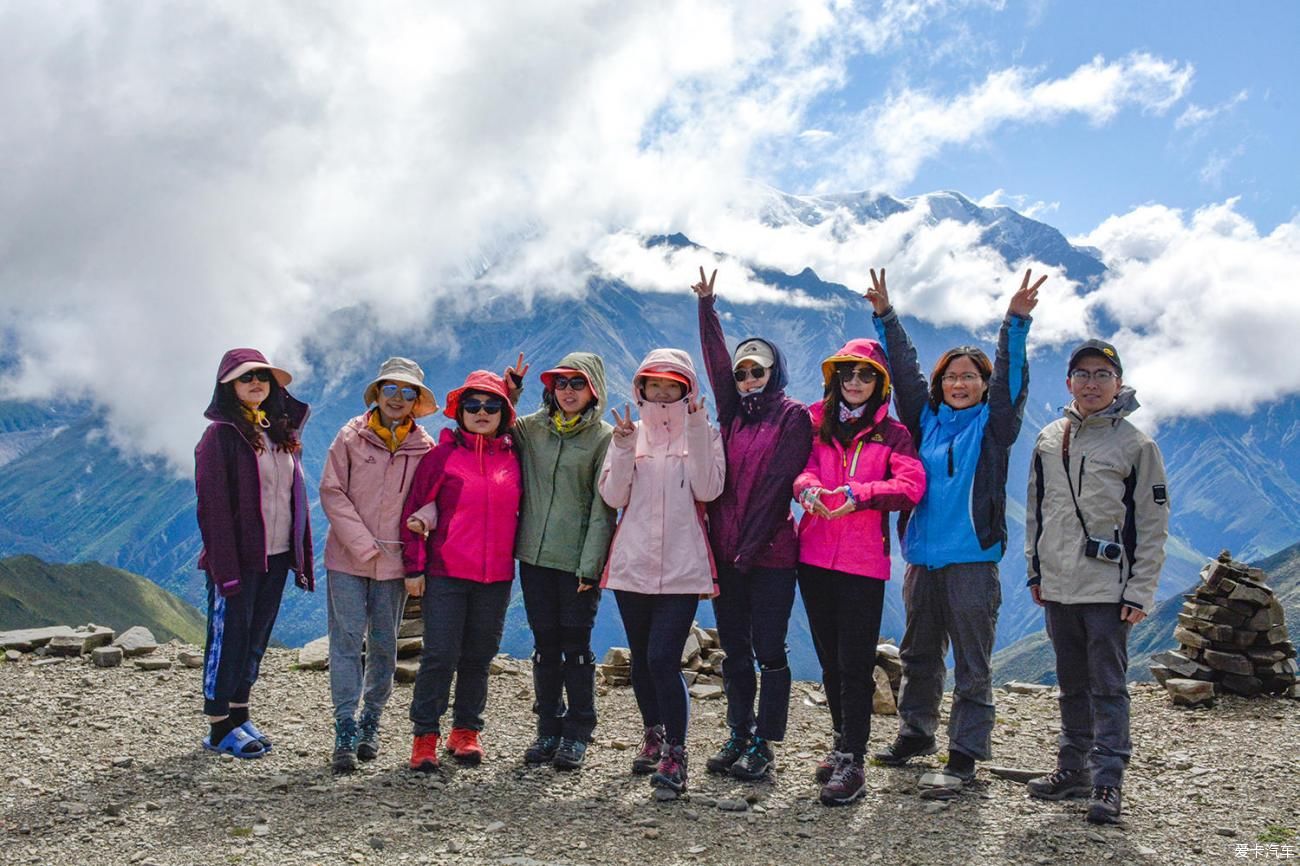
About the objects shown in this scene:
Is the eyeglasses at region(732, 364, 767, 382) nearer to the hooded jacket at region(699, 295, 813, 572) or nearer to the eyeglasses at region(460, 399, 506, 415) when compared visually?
the hooded jacket at region(699, 295, 813, 572)

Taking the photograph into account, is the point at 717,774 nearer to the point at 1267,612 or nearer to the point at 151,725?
the point at 151,725

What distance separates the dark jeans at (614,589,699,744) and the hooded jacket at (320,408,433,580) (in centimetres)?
224

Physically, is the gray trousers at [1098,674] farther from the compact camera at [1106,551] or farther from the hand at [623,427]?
the hand at [623,427]

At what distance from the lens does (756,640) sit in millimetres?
7676

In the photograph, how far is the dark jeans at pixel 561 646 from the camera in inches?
319

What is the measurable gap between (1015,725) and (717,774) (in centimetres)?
498

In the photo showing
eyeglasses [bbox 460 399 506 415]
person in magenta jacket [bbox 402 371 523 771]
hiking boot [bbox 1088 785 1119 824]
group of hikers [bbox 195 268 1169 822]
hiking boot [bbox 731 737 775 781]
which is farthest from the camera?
eyeglasses [bbox 460 399 506 415]

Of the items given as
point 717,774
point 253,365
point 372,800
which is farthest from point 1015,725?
point 253,365

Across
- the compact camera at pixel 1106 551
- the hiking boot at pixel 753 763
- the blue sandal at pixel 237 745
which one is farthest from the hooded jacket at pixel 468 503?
the compact camera at pixel 1106 551

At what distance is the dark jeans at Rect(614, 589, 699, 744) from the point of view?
296 inches

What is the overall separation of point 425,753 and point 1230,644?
36.2 feet

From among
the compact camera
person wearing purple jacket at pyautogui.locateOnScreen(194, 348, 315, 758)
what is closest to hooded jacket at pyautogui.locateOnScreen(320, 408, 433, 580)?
person wearing purple jacket at pyautogui.locateOnScreen(194, 348, 315, 758)

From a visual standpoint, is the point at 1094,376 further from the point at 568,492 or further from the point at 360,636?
the point at 360,636

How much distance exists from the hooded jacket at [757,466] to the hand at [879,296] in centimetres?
118
